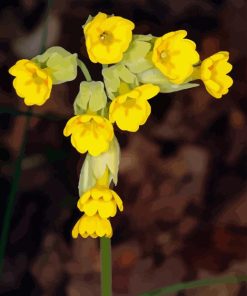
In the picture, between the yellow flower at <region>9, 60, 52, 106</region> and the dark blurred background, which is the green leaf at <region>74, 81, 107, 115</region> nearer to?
the yellow flower at <region>9, 60, 52, 106</region>

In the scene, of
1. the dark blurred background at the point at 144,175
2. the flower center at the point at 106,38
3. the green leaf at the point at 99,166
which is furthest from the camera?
the dark blurred background at the point at 144,175

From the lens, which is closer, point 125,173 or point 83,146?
point 83,146

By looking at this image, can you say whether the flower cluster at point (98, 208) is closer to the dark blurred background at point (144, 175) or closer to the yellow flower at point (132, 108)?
the yellow flower at point (132, 108)

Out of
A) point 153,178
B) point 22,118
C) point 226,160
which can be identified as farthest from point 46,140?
point 226,160

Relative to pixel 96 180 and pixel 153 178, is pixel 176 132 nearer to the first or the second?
pixel 153 178

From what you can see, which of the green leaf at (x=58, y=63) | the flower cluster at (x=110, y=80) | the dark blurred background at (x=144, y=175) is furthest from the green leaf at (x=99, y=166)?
the dark blurred background at (x=144, y=175)

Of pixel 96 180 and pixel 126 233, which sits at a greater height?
pixel 126 233
